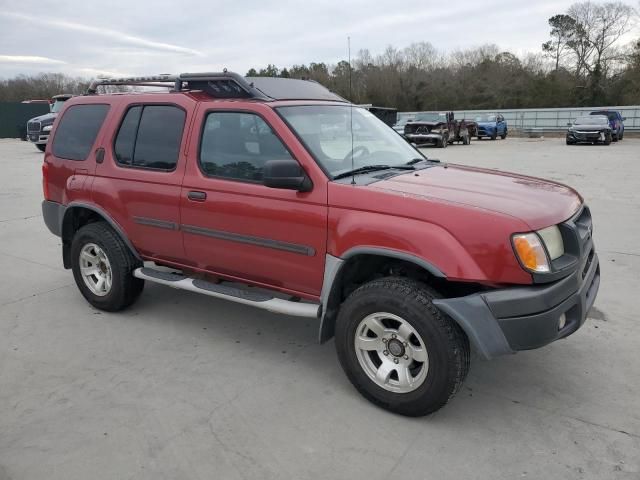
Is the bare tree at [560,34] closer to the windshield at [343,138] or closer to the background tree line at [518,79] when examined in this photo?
the background tree line at [518,79]

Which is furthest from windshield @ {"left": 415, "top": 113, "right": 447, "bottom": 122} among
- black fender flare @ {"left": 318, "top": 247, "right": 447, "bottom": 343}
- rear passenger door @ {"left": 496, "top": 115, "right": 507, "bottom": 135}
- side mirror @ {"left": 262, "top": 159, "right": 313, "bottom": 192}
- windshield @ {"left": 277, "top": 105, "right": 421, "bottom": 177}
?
black fender flare @ {"left": 318, "top": 247, "right": 447, "bottom": 343}

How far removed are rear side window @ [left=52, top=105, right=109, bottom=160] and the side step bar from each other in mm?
1258

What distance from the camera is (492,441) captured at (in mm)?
2904

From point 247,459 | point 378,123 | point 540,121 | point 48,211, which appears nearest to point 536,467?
point 247,459

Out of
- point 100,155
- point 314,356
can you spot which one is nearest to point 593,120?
point 314,356

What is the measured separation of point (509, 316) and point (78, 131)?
159 inches

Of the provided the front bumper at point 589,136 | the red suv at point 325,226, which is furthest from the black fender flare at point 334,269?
the front bumper at point 589,136

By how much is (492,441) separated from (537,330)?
0.67 metres

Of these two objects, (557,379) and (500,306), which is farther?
(557,379)

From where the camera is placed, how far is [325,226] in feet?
10.9

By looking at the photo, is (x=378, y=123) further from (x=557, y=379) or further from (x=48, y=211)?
(x=48, y=211)

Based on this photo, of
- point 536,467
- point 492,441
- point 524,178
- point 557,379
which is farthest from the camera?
point 524,178

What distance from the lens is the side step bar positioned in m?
3.50

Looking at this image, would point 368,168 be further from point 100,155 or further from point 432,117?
point 432,117
